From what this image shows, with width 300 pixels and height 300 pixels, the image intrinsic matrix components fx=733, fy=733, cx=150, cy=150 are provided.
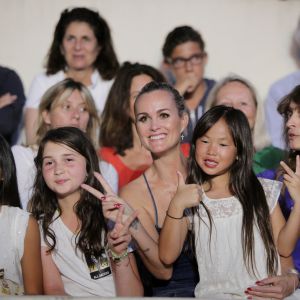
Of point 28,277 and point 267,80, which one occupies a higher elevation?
point 267,80

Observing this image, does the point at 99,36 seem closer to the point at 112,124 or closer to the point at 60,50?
the point at 60,50

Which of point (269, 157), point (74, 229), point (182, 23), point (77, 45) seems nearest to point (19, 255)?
point (74, 229)

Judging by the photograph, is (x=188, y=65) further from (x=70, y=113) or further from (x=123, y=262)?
(x=123, y=262)

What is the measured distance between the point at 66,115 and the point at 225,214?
1.30m

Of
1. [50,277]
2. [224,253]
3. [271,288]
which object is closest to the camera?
[271,288]

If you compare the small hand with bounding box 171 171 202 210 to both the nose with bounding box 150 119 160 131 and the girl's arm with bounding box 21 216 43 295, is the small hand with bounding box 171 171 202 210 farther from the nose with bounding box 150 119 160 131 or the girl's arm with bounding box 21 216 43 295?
the girl's arm with bounding box 21 216 43 295

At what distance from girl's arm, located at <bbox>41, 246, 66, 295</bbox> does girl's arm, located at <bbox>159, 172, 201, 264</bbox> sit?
1.57 feet

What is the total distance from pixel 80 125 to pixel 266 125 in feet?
4.59

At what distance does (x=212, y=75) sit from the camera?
5582 mm

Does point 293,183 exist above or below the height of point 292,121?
below

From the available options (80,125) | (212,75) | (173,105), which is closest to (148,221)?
(173,105)

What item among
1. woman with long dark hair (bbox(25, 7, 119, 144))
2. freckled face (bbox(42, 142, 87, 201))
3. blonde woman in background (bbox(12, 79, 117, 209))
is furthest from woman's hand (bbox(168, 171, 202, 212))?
woman with long dark hair (bbox(25, 7, 119, 144))

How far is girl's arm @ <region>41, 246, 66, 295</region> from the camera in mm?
3281

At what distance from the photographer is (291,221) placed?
311cm
